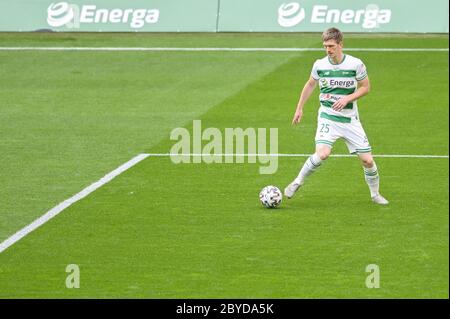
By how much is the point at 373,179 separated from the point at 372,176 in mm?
65

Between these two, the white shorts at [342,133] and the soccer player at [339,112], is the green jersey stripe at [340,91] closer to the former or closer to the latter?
the soccer player at [339,112]

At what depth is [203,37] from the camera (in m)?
32.9

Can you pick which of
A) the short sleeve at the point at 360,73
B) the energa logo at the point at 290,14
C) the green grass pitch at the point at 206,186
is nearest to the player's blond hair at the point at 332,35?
the short sleeve at the point at 360,73

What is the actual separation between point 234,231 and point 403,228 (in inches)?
82.4

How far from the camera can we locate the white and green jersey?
51.7ft

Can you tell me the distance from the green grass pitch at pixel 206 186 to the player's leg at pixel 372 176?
171 mm

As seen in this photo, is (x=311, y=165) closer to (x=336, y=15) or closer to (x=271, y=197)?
(x=271, y=197)

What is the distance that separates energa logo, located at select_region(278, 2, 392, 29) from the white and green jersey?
16.8 m

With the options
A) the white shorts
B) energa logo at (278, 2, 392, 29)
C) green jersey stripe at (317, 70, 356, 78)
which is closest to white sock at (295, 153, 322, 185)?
the white shorts

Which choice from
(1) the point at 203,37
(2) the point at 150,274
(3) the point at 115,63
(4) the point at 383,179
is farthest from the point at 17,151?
(1) the point at 203,37

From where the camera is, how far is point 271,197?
1573 cm

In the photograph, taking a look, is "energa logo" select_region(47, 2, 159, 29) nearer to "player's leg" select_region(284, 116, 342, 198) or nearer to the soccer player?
the soccer player

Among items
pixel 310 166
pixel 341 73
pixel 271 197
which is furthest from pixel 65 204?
pixel 341 73

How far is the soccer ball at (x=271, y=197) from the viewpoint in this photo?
1573 centimetres
